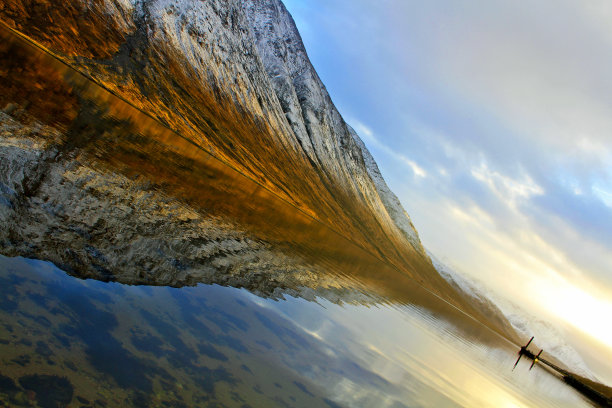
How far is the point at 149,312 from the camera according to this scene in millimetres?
6492

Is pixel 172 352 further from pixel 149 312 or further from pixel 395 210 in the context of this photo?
pixel 395 210

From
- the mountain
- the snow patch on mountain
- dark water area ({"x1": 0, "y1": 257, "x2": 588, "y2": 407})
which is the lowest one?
dark water area ({"x1": 0, "y1": 257, "x2": 588, "y2": 407})

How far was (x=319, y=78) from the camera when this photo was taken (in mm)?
160250

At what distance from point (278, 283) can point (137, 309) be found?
7.81m

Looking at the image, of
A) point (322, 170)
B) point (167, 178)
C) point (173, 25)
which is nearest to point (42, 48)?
point (173, 25)

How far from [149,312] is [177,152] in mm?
27102

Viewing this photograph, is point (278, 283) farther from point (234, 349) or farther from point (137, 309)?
point (137, 309)

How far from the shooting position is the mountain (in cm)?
823

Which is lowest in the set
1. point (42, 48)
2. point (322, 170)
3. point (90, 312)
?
point (90, 312)

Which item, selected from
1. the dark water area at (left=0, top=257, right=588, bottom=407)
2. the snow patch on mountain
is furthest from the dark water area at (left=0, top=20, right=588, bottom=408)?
the snow patch on mountain

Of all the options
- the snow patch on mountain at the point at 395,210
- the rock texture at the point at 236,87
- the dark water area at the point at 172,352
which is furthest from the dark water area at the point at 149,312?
the snow patch on mountain at the point at 395,210

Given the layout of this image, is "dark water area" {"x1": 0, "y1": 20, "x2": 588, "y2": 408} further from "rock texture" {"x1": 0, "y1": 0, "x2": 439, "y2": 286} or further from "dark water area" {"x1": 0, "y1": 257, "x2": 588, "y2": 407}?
"rock texture" {"x1": 0, "y1": 0, "x2": 439, "y2": 286}

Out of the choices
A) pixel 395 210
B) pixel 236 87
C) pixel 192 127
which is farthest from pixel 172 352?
pixel 395 210

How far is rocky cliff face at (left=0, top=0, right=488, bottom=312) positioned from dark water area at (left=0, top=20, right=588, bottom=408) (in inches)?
4.2
